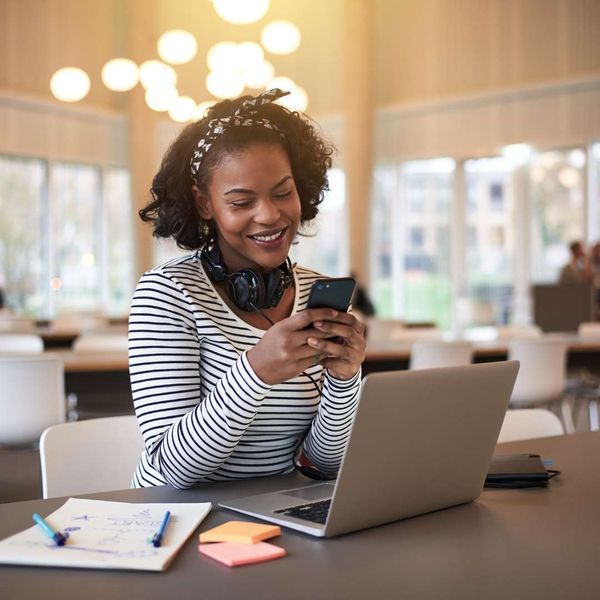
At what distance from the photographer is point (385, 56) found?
11859 mm

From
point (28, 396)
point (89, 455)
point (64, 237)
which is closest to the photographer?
point (89, 455)

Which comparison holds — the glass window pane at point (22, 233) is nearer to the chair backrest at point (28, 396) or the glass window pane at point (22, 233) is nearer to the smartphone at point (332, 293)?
the chair backrest at point (28, 396)

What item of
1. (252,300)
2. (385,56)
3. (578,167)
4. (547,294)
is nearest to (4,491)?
(252,300)

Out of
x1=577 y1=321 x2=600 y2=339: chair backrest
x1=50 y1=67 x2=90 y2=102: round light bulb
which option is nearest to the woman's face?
x1=577 y1=321 x2=600 y2=339: chair backrest

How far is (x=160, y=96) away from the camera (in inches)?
271

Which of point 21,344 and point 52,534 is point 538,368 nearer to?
point 21,344

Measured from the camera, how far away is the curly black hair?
5.99 ft

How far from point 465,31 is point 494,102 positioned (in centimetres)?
102

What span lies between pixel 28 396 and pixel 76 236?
8.10m

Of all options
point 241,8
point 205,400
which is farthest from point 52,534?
point 241,8

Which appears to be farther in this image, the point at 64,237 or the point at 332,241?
the point at 332,241

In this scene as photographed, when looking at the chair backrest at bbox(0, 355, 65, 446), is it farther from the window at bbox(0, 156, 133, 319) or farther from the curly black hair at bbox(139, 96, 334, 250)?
the window at bbox(0, 156, 133, 319)

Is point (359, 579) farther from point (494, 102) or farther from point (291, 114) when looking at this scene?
point (494, 102)

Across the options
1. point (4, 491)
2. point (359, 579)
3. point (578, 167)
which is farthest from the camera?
point (578, 167)
